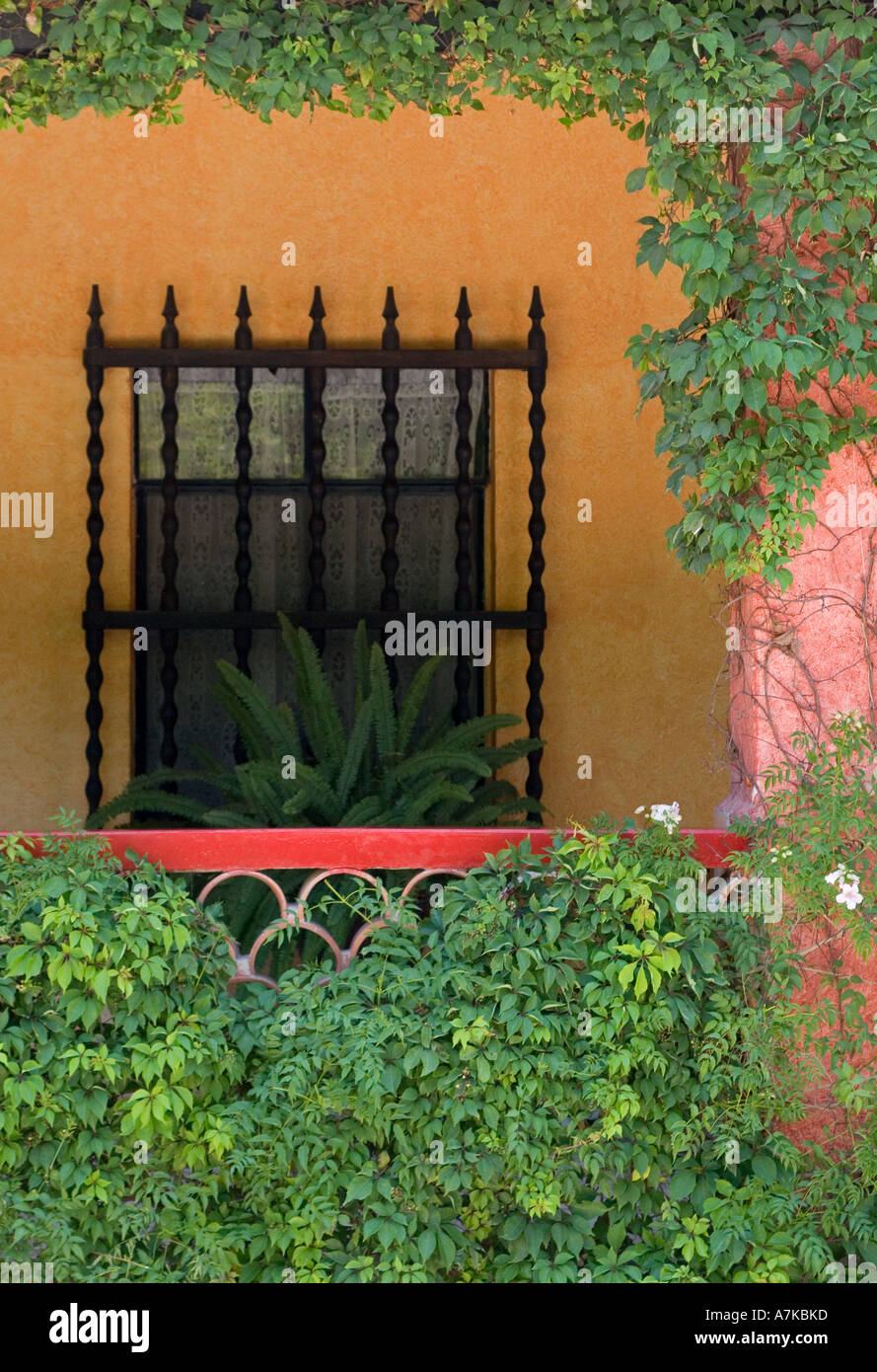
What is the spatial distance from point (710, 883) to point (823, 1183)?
73 cm

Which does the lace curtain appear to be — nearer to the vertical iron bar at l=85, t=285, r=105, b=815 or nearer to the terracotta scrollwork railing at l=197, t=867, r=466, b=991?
the vertical iron bar at l=85, t=285, r=105, b=815

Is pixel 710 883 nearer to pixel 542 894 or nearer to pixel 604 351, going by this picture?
pixel 542 894

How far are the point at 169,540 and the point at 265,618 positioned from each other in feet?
1.58

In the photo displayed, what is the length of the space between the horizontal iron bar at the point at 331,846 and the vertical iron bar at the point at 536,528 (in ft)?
6.89

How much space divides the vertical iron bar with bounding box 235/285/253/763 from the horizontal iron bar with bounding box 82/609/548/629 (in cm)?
6

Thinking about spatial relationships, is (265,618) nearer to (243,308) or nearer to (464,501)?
(464,501)

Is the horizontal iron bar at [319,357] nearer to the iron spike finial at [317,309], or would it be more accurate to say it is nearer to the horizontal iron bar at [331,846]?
the iron spike finial at [317,309]

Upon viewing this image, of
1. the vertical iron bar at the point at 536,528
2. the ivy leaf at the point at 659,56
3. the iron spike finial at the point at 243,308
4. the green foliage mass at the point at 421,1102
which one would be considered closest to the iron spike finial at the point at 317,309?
the iron spike finial at the point at 243,308

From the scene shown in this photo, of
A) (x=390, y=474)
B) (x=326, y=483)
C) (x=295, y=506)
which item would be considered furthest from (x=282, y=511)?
(x=390, y=474)

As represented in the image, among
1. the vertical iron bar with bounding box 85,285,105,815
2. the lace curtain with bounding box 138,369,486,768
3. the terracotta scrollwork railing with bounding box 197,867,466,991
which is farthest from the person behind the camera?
the lace curtain with bounding box 138,369,486,768

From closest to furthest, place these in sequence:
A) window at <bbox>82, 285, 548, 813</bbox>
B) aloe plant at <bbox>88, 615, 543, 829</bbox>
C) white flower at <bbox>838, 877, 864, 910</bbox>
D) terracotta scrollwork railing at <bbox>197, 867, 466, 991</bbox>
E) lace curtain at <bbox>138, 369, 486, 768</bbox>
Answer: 1. white flower at <bbox>838, 877, 864, 910</bbox>
2. terracotta scrollwork railing at <bbox>197, 867, 466, 991</bbox>
3. aloe plant at <bbox>88, 615, 543, 829</bbox>
4. window at <bbox>82, 285, 548, 813</bbox>
5. lace curtain at <bbox>138, 369, 486, 768</bbox>

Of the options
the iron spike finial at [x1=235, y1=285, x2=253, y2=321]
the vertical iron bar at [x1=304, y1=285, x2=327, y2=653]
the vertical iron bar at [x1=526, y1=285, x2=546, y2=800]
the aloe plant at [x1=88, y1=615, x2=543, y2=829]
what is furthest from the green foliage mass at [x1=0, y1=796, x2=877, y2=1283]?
the iron spike finial at [x1=235, y1=285, x2=253, y2=321]

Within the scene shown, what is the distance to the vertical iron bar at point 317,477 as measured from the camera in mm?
5738

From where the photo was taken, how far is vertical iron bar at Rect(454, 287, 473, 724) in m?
5.75
